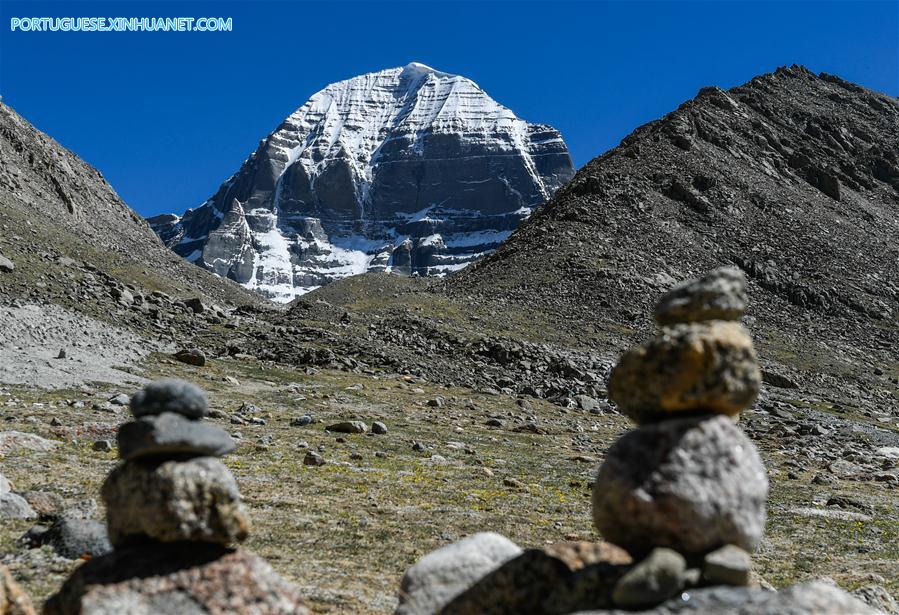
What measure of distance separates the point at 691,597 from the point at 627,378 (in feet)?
7.18

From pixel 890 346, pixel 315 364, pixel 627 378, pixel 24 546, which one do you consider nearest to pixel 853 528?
pixel 627 378

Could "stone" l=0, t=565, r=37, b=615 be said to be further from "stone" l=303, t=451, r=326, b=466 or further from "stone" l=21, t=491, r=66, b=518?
"stone" l=303, t=451, r=326, b=466

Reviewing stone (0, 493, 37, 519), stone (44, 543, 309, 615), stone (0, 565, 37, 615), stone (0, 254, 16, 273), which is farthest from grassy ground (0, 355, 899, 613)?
stone (0, 254, 16, 273)

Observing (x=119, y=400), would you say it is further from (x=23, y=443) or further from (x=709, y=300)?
(x=709, y=300)

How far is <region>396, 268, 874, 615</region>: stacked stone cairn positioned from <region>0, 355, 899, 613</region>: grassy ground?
3703 millimetres

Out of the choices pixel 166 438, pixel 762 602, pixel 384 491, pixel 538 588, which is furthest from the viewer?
pixel 384 491

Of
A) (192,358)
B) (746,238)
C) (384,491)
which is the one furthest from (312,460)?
(746,238)

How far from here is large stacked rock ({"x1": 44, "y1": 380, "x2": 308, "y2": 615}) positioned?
7.77m

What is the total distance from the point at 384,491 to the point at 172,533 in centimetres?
1038

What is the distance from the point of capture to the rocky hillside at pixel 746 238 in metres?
69.9

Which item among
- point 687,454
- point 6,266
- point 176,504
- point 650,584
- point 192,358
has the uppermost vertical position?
point 6,266

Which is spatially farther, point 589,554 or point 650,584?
point 589,554

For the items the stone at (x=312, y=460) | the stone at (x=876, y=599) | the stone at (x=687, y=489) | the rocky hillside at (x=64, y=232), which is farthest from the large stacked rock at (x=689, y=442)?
the rocky hillside at (x=64, y=232)

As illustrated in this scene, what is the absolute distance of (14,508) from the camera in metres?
13.1
